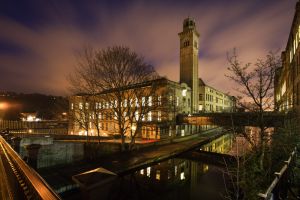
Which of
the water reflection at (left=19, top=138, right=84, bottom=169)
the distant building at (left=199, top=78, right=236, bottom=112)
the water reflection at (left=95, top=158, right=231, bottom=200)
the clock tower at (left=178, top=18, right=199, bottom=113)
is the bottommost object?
the water reflection at (left=95, top=158, right=231, bottom=200)

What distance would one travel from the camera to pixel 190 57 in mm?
45938

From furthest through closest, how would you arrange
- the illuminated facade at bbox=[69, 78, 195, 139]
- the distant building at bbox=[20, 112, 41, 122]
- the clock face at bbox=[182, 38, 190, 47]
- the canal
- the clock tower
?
1. the distant building at bbox=[20, 112, 41, 122]
2. the clock face at bbox=[182, 38, 190, 47]
3. the clock tower
4. the illuminated facade at bbox=[69, 78, 195, 139]
5. the canal

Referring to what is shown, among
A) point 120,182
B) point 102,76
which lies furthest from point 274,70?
point 102,76

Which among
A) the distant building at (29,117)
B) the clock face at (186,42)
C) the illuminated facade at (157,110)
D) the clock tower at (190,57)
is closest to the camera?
the illuminated facade at (157,110)

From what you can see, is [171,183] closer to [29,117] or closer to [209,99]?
[209,99]

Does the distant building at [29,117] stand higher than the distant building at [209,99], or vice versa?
the distant building at [209,99]

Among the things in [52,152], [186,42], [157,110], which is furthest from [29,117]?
[186,42]

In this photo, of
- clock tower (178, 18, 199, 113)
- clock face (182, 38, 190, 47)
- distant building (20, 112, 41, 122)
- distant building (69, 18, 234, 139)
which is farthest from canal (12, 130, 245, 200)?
distant building (20, 112, 41, 122)

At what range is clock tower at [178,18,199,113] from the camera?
45656mm

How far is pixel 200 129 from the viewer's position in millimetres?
46312

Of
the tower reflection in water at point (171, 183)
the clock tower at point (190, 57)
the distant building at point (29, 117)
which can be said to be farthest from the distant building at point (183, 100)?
the distant building at point (29, 117)

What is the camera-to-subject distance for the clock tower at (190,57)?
150ft

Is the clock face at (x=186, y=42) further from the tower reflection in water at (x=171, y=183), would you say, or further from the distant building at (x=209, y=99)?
the tower reflection in water at (x=171, y=183)

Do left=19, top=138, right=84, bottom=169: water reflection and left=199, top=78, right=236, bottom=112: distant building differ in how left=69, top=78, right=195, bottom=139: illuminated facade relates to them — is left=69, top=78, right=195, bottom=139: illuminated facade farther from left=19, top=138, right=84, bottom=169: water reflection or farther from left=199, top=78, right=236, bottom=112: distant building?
left=199, top=78, right=236, bottom=112: distant building
